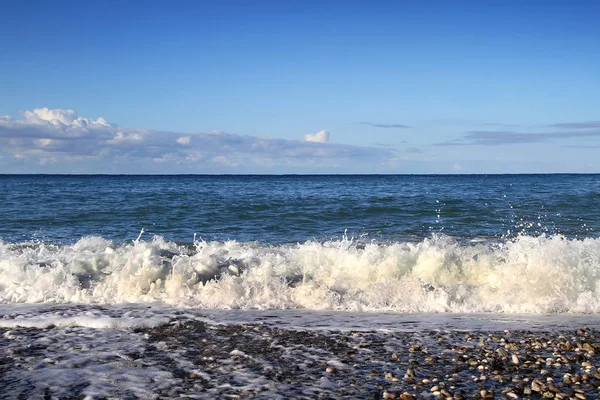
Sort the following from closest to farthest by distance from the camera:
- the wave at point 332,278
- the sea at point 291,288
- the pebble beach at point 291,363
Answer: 1. the pebble beach at point 291,363
2. the sea at point 291,288
3. the wave at point 332,278

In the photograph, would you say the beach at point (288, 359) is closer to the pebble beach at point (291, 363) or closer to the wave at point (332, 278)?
the pebble beach at point (291, 363)

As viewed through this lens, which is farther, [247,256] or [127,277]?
[247,256]

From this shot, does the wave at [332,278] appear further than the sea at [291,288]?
Yes

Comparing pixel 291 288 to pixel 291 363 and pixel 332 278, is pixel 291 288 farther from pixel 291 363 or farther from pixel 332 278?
pixel 291 363

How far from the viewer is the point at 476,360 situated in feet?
18.2

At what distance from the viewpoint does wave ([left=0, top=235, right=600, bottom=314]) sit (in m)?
8.42

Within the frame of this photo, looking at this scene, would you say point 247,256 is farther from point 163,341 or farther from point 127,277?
point 163,341

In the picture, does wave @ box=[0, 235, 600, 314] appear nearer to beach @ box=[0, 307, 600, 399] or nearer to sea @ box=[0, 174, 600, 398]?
sea @ box=[0, 174, 600, 398]

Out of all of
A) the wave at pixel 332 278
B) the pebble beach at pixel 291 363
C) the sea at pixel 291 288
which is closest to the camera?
the pebble beach at pixel 291 363

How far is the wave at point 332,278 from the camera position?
8.42 meters

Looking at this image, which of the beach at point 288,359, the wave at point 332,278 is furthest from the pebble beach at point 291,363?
the wave at point 332,278

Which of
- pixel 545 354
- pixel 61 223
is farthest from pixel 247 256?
pixel 61 223

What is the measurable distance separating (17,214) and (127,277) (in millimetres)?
13946

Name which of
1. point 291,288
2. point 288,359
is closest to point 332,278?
point 291,288
